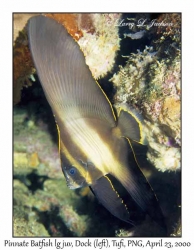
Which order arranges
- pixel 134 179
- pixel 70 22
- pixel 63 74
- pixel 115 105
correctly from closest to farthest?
pixel 63 74
pixel 134 179
pixel 70 22
pixel 115 105

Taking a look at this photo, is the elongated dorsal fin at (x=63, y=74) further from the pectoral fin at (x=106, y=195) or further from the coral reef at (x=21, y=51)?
the coral reef at (x=21, y=51)

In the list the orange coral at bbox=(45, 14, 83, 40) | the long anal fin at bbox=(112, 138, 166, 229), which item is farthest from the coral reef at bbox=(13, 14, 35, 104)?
the long anal fin at bbox=(112, 138, 166, 229)

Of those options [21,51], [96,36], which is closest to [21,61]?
[21,51]

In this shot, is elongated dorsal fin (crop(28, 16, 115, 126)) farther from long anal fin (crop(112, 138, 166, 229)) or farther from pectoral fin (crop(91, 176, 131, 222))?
pectoral fin (crop(91, 176, 131, 222))

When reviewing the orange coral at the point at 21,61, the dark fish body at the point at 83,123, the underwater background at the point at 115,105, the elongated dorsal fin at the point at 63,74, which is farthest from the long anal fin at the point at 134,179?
the orange coral at the point at 21,61

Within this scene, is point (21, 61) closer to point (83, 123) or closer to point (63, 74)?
point (63, 74)
